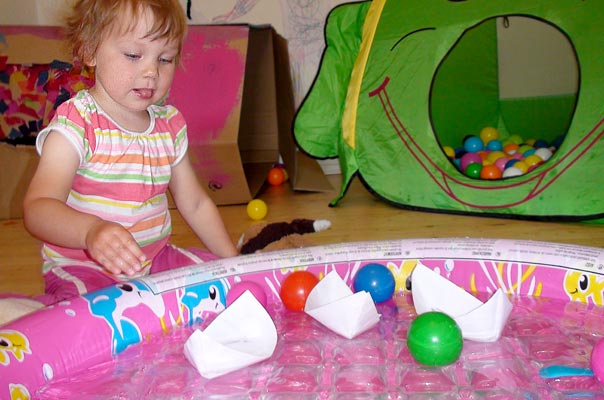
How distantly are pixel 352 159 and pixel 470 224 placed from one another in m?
0.49

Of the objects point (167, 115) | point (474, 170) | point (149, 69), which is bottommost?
point (474, 170)

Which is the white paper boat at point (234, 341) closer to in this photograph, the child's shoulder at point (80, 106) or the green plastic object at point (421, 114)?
the child's shoulder at point (80, 106)

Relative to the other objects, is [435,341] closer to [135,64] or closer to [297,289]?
[297,289]

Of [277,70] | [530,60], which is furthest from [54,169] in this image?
[530,60]

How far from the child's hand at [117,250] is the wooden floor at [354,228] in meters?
0.74

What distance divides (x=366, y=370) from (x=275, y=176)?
1.93m

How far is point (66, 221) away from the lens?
88cm

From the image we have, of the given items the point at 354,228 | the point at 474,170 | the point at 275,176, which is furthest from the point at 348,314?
the point at 275,176

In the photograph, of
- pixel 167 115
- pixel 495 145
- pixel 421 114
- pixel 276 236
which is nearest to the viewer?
pixel 167 115

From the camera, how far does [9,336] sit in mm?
786

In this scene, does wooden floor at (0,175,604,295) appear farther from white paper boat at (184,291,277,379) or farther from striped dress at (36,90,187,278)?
white paper boat at (184,291,277,379)

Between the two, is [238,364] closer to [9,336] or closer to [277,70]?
[9,336]

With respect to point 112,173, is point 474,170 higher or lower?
lower

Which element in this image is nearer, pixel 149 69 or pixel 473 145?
pixel 149 69
